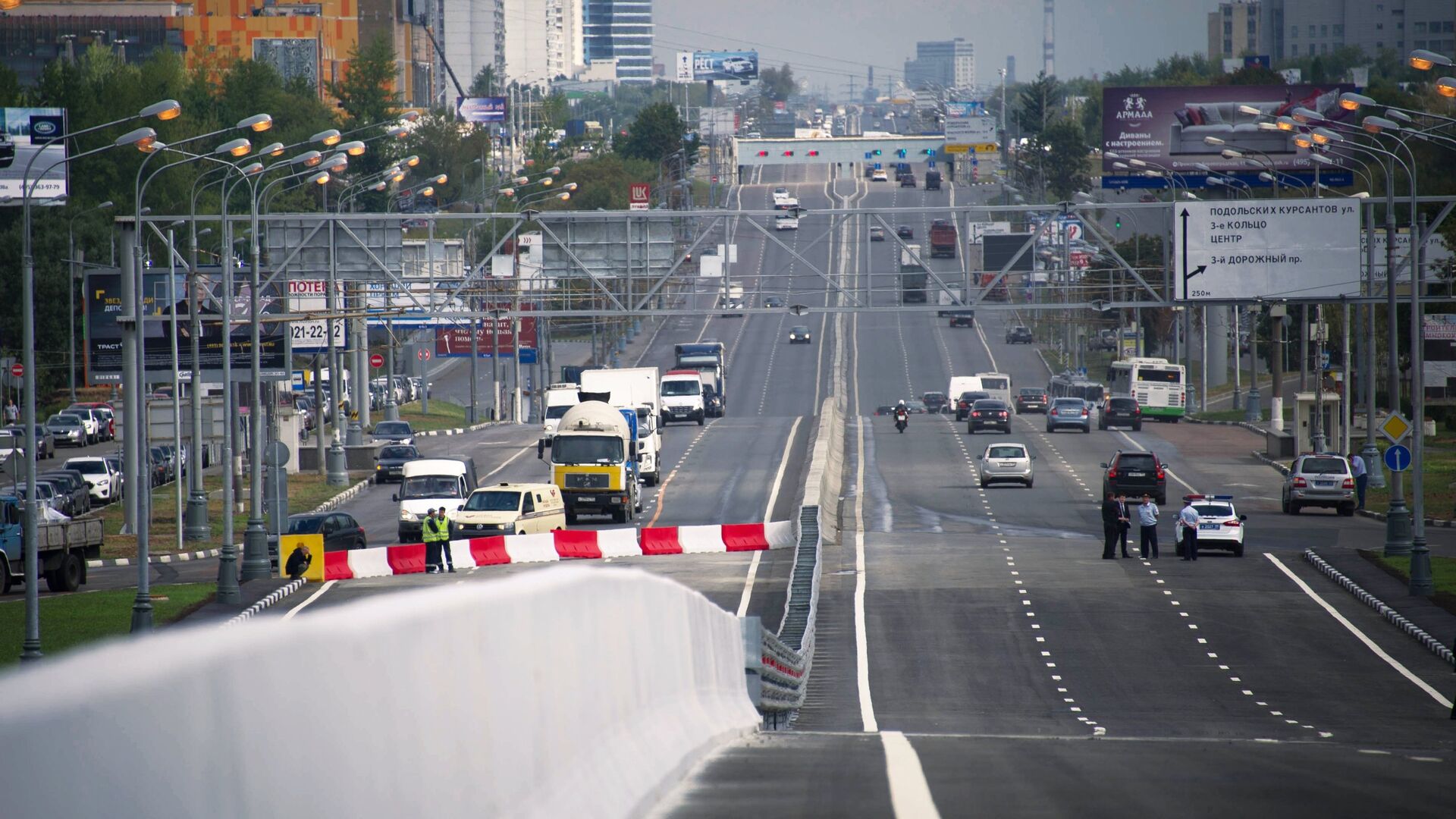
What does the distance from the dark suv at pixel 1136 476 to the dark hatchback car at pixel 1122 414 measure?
25.8 meters

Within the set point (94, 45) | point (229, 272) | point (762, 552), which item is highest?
point (94, 45)

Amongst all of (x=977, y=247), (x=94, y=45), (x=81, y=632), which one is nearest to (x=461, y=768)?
(x=81, y=632)

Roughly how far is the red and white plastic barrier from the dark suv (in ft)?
34.6

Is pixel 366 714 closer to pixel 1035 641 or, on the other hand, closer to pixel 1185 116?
pixel 1035 641

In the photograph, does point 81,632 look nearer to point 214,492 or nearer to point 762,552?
point 762,552

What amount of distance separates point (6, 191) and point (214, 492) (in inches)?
1070

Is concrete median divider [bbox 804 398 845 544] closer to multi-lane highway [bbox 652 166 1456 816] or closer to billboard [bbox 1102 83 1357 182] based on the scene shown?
multi-lane highway [bbox 652 166 1456 816]

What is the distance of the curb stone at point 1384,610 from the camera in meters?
27.2

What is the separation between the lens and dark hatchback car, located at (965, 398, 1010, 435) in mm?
70312

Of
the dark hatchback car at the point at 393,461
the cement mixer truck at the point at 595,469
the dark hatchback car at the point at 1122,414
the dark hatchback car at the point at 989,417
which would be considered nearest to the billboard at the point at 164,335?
the cement mixer truck at the point at 595,469

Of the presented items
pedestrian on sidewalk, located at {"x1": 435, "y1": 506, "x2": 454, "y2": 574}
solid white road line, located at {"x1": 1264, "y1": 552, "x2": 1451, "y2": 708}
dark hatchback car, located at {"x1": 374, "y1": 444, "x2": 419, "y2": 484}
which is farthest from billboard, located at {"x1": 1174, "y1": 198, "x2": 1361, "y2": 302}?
dark hatchback car, located at {"x1": 374, "y1": 444, "x2": 419, "y2": 484}

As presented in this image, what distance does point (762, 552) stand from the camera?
4103cm

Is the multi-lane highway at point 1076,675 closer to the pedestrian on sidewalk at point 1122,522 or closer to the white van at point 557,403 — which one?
the pedestrian on sidewalk at point 1122,522

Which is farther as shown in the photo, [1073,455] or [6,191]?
[6,191]
